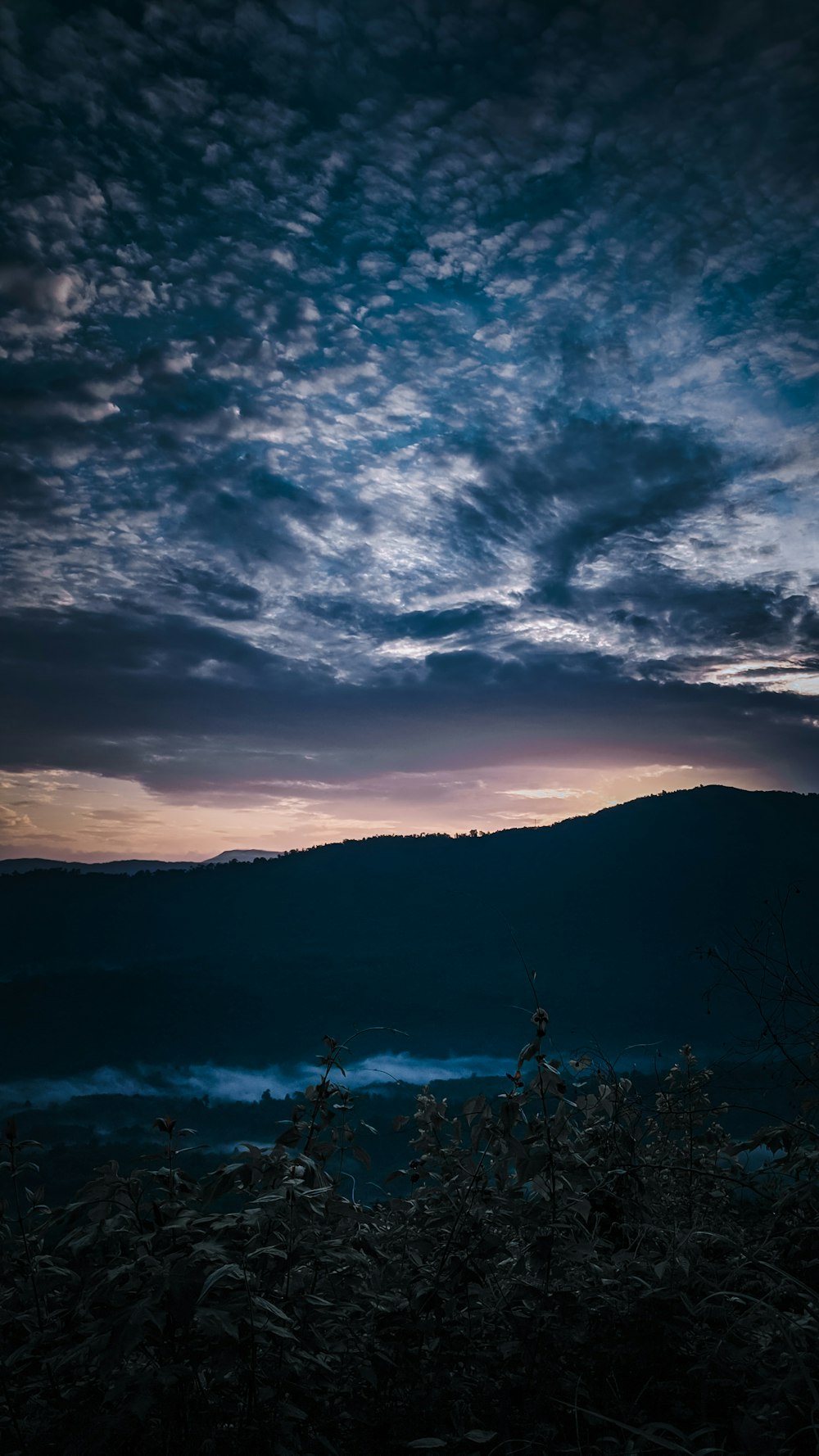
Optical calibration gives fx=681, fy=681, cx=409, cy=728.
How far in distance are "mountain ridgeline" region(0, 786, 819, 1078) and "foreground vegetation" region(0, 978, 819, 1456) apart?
14047 millimetres

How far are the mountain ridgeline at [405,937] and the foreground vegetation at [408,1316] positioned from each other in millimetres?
14047

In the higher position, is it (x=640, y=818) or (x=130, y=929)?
(x=640, y=818)

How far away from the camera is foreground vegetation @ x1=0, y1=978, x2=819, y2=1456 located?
1.78 m

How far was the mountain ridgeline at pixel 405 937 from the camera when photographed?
59.2ft

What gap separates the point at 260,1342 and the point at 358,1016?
57.9 ft

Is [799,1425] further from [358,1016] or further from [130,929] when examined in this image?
[130,929]

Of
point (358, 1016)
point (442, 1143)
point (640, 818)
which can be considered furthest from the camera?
point (640, 818)

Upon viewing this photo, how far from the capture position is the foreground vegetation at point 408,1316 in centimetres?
178

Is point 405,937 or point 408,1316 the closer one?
point 408,1316

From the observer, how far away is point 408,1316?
2.39m

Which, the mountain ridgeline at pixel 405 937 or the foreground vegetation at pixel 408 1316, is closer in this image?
the foreground vegetation at pixel 408 1316

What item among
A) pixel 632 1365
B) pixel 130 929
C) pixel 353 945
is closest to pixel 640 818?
pixel 353 945

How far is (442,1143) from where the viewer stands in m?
3.96

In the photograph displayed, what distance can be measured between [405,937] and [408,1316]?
63.2 feet
